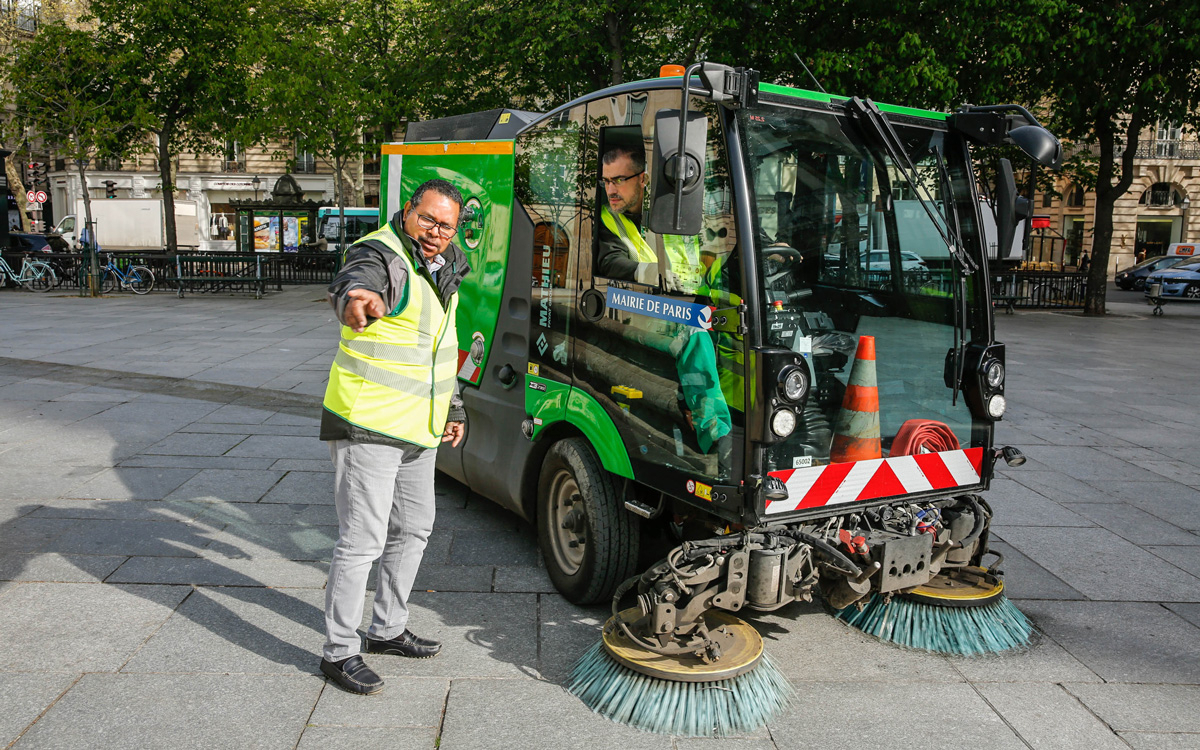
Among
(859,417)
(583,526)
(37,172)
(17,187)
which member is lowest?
(583,526)

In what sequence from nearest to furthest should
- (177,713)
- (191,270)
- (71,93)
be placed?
1. (177,713)
2. (191,270)
3. (71,93)

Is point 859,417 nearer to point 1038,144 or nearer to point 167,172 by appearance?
point 1038,144

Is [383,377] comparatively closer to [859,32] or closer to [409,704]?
[409,704]

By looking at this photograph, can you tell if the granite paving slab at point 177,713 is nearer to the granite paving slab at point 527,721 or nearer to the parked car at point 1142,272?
the granite paving slab at point 527,721

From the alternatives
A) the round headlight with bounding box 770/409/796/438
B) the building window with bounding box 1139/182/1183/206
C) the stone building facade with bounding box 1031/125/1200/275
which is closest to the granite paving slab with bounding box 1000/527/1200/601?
the round headlight with bounding box 770/409/796/438

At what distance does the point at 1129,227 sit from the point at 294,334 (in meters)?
42.6

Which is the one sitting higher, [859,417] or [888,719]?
[859,417]

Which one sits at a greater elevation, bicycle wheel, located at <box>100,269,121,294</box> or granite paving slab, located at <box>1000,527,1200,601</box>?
bicycle wheel, located at <box>100,269,121,294</box>

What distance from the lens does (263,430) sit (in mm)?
7723

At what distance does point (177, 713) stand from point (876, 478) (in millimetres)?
2663

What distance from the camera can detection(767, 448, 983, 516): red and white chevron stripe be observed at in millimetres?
3455

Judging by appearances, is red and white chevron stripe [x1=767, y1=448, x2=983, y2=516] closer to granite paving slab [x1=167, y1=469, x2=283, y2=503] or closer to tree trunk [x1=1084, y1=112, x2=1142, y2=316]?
granite paving slab [x1=167, y1=469, x2=283, y2=503]

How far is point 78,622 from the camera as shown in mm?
3930

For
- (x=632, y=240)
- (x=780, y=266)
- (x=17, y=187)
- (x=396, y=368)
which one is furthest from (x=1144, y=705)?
(x=17, y=187)
